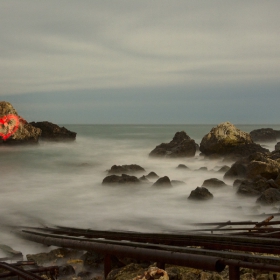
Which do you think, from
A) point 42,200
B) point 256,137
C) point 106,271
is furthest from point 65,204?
point 256,137

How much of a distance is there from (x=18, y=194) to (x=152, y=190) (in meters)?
7.75

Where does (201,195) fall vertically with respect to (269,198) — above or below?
below

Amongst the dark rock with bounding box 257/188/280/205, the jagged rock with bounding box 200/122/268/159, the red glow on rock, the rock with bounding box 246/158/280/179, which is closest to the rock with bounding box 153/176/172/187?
the rock with bounding box 246/158/280/179

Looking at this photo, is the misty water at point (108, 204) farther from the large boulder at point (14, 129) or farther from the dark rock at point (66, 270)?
the large boulder at point (14, 129)

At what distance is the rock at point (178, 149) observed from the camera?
100 feet

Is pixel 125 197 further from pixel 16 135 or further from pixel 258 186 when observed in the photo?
pixel 16 135

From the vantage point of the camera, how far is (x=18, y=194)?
21016 millimetres

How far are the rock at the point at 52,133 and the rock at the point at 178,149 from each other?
19.1m

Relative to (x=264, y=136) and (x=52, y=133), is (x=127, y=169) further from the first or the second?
(x=264, y=136)

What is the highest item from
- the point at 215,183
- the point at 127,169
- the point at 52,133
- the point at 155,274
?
the point at 52,133

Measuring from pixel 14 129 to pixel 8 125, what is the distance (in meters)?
1.11

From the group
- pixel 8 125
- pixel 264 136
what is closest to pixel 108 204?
pixel 8 125

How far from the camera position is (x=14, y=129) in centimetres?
4416

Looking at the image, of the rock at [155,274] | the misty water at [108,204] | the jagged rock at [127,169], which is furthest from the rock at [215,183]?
the rock at [155,274]
